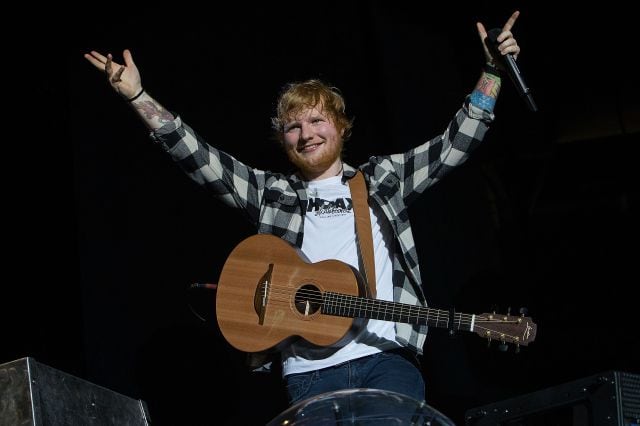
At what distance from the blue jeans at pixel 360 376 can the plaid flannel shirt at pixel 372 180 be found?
0.92 feet

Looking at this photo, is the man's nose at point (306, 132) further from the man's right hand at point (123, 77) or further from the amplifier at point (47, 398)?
the amplifier at point (47, 398)

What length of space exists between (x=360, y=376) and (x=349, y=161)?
167 cm

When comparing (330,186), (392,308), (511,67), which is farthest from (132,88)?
(511,67)

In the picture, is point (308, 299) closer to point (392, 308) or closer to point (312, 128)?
point (392, 308)

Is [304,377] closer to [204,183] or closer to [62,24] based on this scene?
[204,183]

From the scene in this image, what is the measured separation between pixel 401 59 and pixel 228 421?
192 cm

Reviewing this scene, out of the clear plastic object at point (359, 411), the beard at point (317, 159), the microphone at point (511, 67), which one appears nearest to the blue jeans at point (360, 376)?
the beard at point (317, 159)

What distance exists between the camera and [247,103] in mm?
5121

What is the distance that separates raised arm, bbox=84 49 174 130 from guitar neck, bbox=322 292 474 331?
0.97m

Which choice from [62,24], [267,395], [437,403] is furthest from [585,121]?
[62,24]

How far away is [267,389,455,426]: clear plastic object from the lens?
7.64 ft

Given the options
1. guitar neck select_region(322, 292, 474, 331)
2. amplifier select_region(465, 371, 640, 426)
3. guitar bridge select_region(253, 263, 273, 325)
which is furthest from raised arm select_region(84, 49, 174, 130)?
amplifier select_region(465, 371, 640, 426)

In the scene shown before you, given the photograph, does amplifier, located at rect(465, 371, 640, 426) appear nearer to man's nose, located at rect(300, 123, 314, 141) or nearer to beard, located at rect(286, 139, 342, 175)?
beard, located at rect(286, 139, 342, 175)

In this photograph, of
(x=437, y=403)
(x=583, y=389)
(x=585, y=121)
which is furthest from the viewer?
(x=585, y=121)
